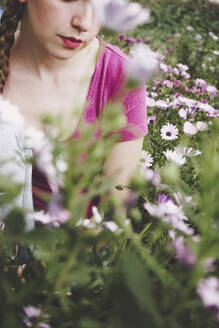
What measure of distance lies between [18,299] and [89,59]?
709 millimetres

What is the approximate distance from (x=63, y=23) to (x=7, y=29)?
29cm

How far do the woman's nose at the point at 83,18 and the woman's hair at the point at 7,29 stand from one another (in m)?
0.28

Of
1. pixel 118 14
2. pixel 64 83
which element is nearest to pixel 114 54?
pixel 64 83

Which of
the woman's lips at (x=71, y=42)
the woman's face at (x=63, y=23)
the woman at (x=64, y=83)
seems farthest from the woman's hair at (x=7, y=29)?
the woman's lips at (x=71, y=42)

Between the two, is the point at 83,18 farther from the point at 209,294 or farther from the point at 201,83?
the point at 201,83

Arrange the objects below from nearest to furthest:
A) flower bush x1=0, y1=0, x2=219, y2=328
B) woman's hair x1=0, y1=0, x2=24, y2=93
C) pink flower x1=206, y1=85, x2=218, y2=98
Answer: flower bush x1=0, y1=0, x2=219, y2=328 < woman's hair x1=0, y1=0, x2=24, y2=93 < pink flower x1=206, y1=85, x2=218, y2=98

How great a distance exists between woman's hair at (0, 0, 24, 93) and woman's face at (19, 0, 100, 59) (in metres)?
0.12

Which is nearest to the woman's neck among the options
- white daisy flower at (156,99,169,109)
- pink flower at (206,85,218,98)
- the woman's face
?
the woman's face

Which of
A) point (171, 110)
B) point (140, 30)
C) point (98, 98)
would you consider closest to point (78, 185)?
point (98, 98)

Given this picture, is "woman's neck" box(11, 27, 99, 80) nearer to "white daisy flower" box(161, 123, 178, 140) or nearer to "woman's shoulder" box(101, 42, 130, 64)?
"woman's shoulder" box(101, 42, 130, 64)

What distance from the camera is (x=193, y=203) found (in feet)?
1.47

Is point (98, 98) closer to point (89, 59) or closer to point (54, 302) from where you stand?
point (89, 59)

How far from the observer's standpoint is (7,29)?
2.91ft

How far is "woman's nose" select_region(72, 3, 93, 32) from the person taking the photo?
618 millimetres
